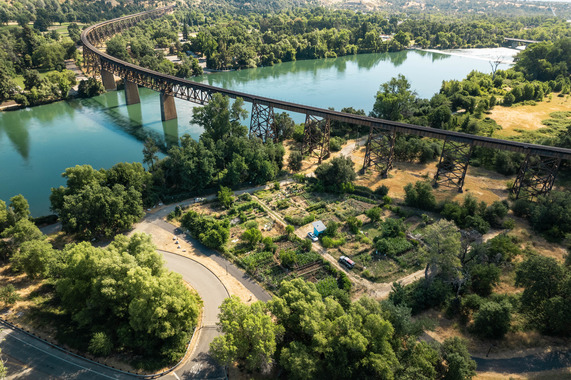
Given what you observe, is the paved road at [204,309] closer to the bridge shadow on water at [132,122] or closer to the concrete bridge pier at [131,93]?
the bridge shadow on water at [132,122]

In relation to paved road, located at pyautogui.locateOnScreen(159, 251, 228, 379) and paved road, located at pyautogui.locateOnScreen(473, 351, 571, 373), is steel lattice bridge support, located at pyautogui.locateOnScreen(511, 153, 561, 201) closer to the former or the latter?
paved road, located at pyautogui.locateOnScreen(473, 351, 571, 373)

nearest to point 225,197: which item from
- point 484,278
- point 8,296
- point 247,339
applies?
point 247,339

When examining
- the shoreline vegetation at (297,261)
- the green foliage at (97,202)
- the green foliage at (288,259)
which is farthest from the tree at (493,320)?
the green foliage at (97,202)

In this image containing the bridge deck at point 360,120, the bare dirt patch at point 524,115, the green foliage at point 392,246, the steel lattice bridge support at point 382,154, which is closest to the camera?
the green foliage at point 392,246

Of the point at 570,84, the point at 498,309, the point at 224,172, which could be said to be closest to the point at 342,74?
the point at 570,84

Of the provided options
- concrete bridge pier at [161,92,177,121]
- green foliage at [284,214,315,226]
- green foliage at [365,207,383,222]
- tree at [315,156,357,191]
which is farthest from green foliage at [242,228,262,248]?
concrete bridge pier at [161,92,177,121]

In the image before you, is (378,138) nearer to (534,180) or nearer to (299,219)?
(534,180)
